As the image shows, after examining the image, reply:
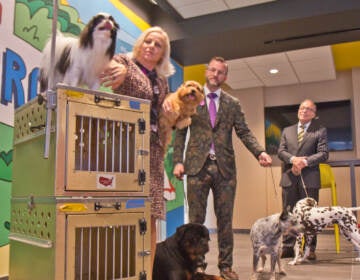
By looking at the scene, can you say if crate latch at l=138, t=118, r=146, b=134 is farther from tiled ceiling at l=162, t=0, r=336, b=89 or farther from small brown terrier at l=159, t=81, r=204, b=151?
tiled ceiling at l=162, t=0, r=336, b=89

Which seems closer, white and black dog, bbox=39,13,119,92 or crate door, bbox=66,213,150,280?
crate door, bbox=66,213,150,280

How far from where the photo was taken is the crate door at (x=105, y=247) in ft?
4.27

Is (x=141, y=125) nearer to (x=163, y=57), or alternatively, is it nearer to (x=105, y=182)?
(x=105, y=182)

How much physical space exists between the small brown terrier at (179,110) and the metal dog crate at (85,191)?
1.01 feet

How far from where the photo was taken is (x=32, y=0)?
9.75 ft

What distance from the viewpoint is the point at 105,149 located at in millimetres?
1449

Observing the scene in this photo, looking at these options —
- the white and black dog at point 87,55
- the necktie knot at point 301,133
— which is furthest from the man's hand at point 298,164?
the white and black dog at point 87,55

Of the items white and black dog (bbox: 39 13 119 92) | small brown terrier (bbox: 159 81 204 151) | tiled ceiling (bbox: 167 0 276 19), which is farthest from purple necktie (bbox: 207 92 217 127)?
tiled ceiling (bbox: 167 0 276 19)

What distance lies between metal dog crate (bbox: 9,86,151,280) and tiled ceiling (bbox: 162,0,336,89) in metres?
3.20

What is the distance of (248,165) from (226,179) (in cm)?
511

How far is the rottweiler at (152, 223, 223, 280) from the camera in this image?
193 centimetres

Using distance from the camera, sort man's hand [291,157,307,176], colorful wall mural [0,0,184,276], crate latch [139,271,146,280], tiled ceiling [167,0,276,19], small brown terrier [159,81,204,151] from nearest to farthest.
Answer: crate latch [139,271,146,280] < small brown terrier [159,81,204,151] < colorful wall mural [0,0,184,276] < man's hand [291,157,307,176] < tiled ceiling [167,0,276,19]

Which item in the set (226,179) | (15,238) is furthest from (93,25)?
(226,179)

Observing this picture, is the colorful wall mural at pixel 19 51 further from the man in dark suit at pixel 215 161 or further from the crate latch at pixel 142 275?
the crate latch at pixel 142 275
